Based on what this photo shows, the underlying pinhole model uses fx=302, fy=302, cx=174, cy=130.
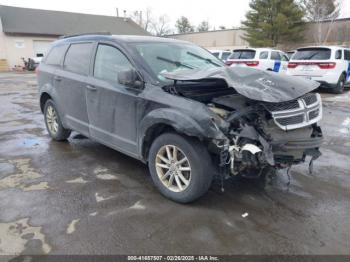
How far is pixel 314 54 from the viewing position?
11695 millimetres

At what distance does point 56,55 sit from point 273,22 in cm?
2899

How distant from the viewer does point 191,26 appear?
68.6 m

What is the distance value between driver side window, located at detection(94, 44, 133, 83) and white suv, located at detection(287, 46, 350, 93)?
9548 millimetres

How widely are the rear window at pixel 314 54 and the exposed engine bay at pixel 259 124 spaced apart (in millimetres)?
9317

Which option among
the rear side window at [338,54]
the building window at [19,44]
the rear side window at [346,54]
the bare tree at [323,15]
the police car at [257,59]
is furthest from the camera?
the building window at [19,44]

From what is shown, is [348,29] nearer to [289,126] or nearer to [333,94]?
[333,94]

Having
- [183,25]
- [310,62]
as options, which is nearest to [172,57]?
[310,62]

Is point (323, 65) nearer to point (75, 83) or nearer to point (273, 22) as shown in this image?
point (75, 83)

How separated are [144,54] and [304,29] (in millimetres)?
30041

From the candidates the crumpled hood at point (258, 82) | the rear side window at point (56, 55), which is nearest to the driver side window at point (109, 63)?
the crumpled hood at point (258, 82)

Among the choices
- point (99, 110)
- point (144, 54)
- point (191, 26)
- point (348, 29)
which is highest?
point (191, 26)

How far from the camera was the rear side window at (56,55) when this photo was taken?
16.9 ft

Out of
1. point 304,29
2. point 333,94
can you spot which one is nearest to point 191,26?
point 304,29

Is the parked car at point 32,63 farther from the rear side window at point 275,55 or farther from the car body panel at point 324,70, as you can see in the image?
the car body panel at point 324,70
